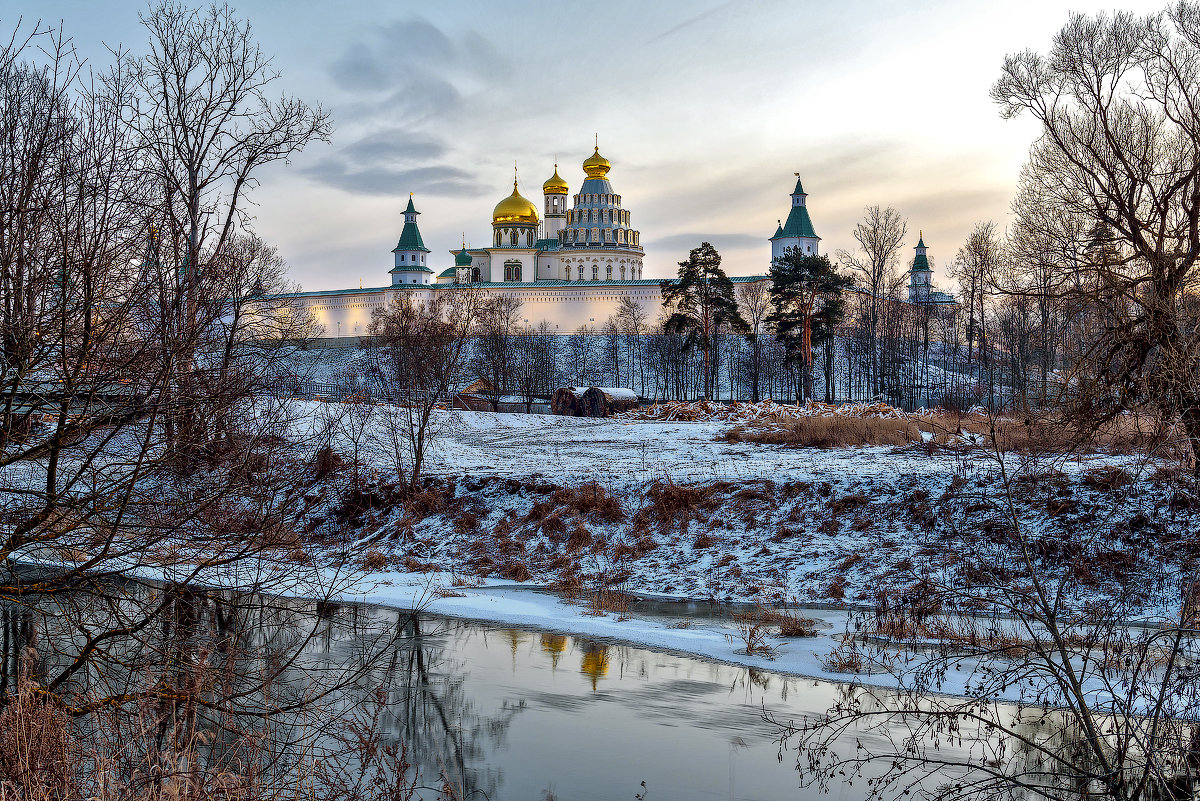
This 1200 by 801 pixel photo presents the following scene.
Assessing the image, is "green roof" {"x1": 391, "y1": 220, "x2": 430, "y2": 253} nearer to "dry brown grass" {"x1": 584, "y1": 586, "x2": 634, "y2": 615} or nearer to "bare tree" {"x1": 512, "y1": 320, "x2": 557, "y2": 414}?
"bare tree" {"x1": 512, "y1": 320, "x2": 557, "y2": 414}

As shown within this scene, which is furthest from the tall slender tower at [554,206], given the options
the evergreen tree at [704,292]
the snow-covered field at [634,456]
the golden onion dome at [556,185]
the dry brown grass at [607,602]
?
the dry brown grass at [607,602]

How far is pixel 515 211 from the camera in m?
102

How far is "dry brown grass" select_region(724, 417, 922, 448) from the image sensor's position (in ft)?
72.7

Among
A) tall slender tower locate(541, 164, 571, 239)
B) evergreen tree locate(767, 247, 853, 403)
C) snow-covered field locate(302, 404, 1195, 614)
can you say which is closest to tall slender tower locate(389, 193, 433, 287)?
tall slender tower locate(541, 164, 571, 239)

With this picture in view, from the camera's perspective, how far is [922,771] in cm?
826

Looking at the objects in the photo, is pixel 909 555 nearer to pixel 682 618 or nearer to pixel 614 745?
pixel 682 618

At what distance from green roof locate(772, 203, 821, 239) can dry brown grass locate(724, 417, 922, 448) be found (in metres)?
63.6

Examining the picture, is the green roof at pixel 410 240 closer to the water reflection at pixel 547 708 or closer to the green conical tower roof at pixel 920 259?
the green conical tower roof at pixel 920 259

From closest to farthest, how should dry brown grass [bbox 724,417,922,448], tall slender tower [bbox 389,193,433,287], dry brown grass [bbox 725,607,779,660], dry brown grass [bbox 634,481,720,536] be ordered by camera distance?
dry brown grass [bbox 725,607,779,660] < dry brown grass [bbox 634,481,720,536] < dry brown grass [bbox 724,417,922,448] < tall slender tower [bbox 389,193,433,287]

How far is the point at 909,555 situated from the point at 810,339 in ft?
92.1

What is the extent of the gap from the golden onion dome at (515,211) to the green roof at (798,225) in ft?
91.8

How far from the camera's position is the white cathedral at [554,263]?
8731cm

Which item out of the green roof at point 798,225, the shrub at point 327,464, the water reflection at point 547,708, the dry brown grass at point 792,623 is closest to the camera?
the water reflection at point 547,708

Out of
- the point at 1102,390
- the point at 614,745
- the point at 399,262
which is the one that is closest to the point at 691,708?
the point at 614,745
